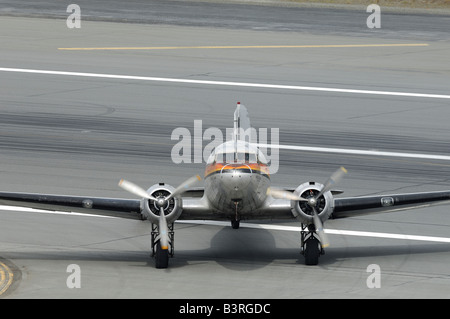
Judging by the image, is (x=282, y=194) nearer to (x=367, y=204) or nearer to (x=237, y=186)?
(x=237, y=186)

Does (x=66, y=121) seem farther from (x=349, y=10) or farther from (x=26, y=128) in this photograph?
(x=349, y=10)

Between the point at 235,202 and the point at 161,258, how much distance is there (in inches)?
95.6

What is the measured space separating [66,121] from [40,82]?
27.8ft

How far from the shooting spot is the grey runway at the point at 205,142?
1038 inches

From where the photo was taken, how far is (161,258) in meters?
26.6

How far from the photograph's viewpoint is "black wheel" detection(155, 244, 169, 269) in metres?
26.5

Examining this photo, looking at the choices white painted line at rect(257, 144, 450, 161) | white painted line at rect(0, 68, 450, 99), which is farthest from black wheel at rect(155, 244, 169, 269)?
white painted line at rect(0, 68, 450, 99)

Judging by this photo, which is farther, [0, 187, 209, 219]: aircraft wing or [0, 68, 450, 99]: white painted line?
[0, 68, 450, 99]: white painted line

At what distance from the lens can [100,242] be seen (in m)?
29.7

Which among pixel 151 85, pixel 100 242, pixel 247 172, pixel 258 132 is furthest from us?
pixel 151 85

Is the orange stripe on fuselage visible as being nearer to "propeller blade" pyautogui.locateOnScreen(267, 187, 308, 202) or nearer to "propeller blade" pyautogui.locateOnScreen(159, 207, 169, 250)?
"propeller blade" pyautogui.locateOnScreen(267, 187, 308, 202)

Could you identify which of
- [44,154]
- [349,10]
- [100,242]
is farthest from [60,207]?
[349,10]

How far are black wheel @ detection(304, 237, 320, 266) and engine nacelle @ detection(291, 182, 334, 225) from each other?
0.59 m

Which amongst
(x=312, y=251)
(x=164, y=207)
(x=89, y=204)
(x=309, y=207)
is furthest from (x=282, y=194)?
(x=89, y=204)
